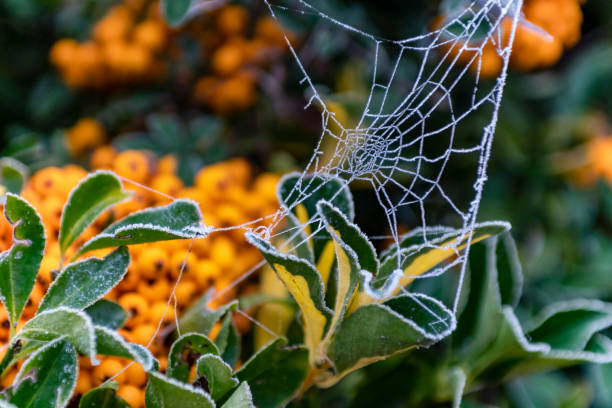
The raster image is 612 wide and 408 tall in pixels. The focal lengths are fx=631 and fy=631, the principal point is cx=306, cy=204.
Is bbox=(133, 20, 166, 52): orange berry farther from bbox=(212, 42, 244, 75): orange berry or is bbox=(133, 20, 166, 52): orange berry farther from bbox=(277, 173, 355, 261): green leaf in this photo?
bbox=(277, 173, 355, 261): green leaf

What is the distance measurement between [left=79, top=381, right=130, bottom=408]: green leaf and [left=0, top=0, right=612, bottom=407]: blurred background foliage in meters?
0.50

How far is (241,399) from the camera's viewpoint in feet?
2.05

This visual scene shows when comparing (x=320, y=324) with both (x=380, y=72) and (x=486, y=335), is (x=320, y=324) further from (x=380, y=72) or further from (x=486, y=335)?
(x=380, y=72)

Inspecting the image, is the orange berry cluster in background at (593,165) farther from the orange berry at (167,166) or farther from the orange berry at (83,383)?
the orange berry at (83,383)

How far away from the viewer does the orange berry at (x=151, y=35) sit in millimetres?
1241

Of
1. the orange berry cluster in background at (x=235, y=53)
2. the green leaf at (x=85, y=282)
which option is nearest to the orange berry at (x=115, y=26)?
the orange berry cluster in background at (x=235, y=53)

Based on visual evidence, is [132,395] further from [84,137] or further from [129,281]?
[84,137]

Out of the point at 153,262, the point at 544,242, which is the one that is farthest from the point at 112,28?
the point at 544,242

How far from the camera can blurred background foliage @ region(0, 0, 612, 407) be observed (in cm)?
121

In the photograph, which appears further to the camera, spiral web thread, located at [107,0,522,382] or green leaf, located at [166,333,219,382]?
spiral web thread, located at [107,0,522,382]

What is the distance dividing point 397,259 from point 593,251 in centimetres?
88

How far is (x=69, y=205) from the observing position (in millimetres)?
747

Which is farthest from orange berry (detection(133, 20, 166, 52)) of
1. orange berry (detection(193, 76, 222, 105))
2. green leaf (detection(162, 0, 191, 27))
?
green leaf (detection(162, 0, 191, 27))

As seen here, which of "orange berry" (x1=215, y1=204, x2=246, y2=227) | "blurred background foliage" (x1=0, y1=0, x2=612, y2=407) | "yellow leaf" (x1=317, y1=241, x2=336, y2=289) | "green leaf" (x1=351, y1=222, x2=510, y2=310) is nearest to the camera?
"green leaf" (x1=351, y1=222, x2=510, y2=310)
